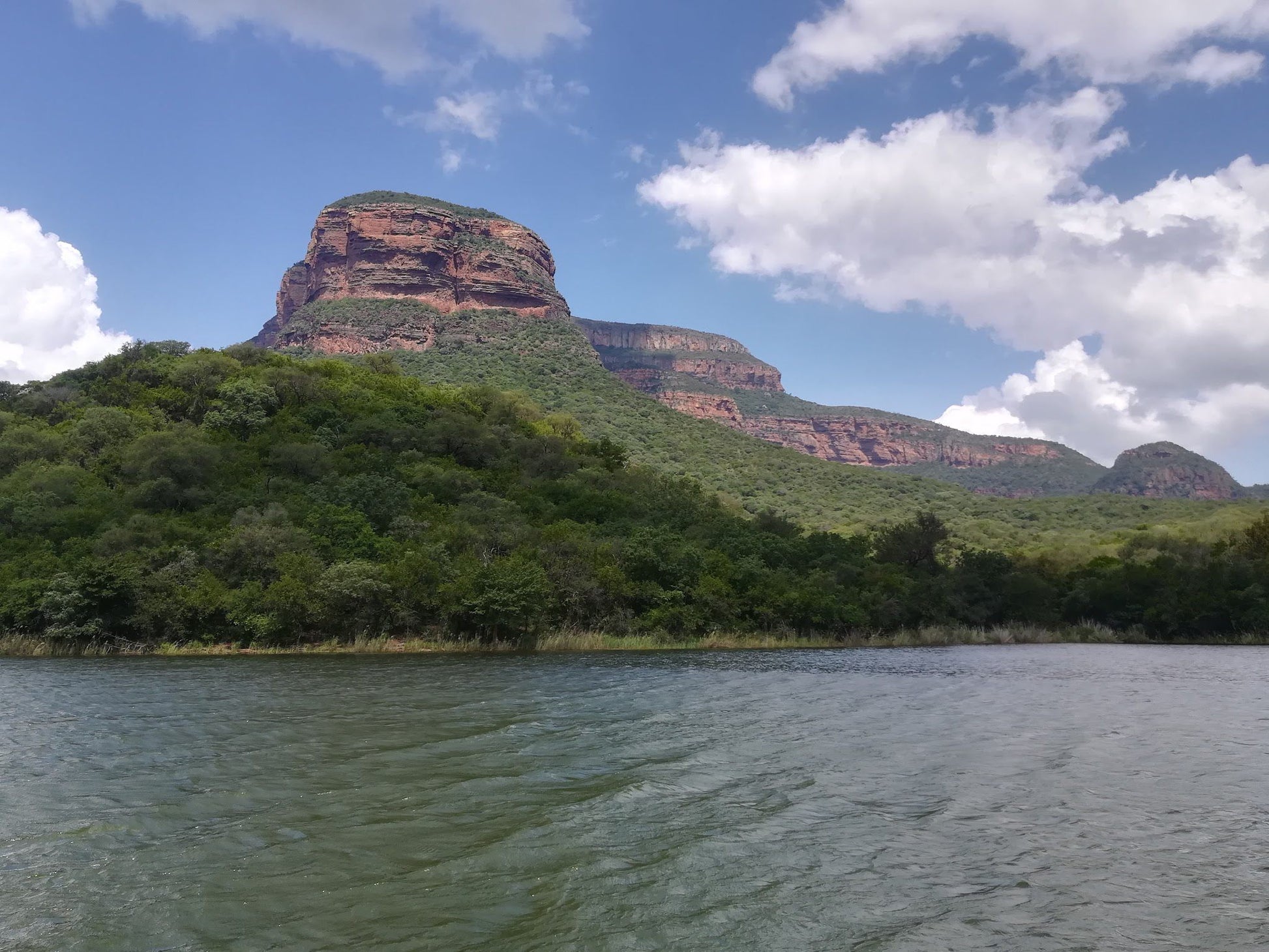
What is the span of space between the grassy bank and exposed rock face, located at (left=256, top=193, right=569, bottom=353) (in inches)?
4712

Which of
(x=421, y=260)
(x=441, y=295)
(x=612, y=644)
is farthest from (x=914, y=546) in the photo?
(x=421, y=260)

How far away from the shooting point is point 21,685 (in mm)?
31578

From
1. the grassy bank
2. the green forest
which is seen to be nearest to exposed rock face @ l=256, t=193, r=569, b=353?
the green forest

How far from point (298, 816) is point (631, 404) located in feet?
379

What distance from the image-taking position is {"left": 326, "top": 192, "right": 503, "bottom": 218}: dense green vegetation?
183625 mm

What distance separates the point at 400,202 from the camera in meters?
183

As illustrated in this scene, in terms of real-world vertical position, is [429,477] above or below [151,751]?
above

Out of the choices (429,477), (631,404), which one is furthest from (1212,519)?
(429,477)

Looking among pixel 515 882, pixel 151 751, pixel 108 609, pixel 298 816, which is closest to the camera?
pixel 515 882

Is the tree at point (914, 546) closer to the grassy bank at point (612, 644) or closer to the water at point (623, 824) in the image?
the grassy bank at point (612, 644)

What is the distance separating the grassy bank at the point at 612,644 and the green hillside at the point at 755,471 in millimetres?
20655

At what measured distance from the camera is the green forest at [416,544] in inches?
1977

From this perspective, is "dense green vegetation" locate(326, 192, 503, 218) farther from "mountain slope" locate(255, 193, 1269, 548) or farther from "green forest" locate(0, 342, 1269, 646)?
"green forest" locate(0, 342, 1269, 646)

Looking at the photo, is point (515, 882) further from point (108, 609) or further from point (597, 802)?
point (108, 609)
